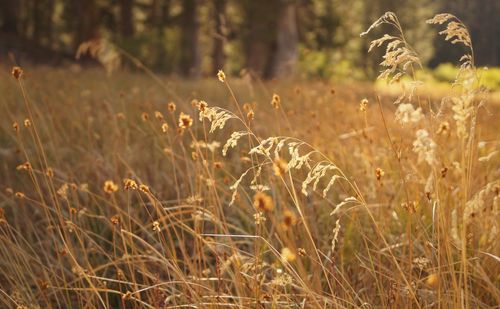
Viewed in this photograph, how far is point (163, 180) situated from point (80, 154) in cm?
74

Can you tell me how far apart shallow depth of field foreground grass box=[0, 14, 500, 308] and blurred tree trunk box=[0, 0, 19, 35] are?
17.3 meters

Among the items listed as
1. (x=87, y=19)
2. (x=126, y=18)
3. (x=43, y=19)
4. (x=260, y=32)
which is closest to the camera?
(x=260, y=32)

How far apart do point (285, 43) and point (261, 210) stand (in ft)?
50.5

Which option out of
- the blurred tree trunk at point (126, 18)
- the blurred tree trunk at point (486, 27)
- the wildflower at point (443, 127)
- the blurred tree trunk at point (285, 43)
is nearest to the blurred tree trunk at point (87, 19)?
the blurred tree trunk at point (126, 18)

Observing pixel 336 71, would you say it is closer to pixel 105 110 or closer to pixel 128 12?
pixel 128 12

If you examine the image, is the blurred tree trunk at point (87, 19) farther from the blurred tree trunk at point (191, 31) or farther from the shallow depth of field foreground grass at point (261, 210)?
the shallow depth of field foreground grass at point (261, 210)

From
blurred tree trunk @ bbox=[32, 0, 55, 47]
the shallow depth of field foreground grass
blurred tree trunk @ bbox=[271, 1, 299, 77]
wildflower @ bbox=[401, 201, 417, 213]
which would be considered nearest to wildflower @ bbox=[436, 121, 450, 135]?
the shallow depth of field foreground grass

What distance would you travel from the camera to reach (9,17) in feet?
70.7

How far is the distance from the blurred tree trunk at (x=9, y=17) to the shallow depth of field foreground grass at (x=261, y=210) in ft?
56.7

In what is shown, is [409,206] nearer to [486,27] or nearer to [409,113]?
[409,113]

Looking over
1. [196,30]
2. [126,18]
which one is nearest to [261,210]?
[196,30]

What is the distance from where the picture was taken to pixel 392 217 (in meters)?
2.63

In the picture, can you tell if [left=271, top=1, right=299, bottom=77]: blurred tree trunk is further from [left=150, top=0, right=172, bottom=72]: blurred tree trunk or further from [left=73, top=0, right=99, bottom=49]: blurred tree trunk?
[left=73, top=0, right=99, bottom=49]: blurred tree trunk

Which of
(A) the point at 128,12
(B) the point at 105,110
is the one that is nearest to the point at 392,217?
(B) the point at 105,110
